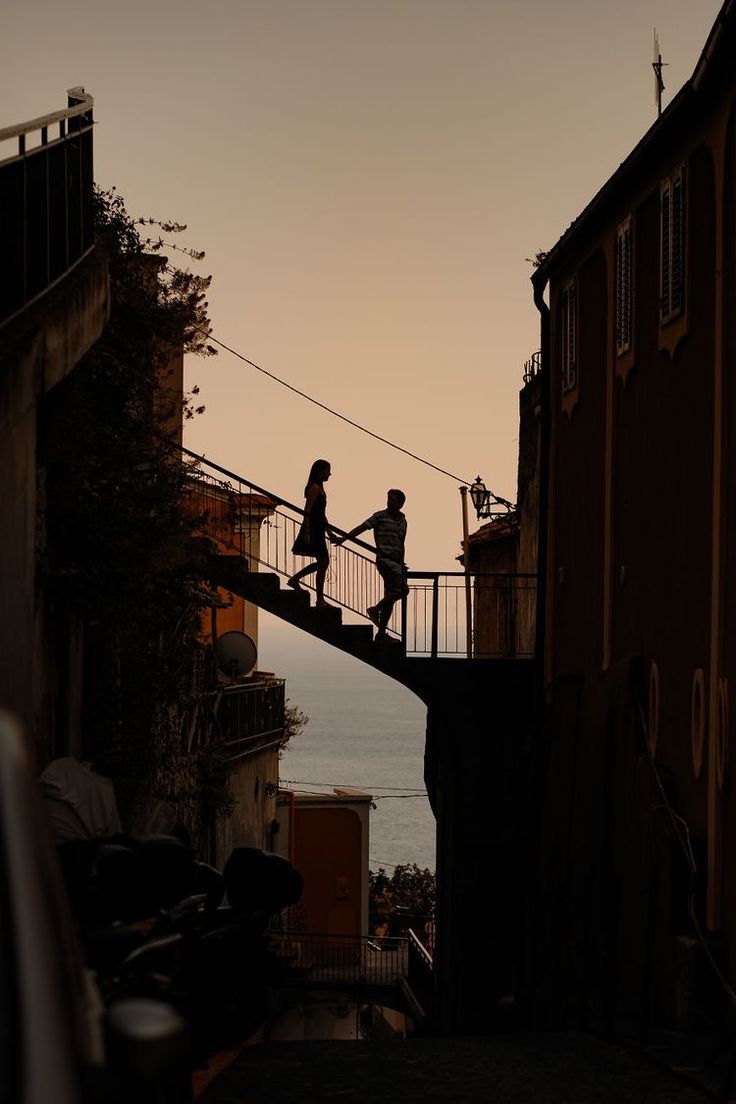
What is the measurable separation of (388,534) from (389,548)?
0.17 meters

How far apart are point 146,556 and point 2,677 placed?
4.73 meters

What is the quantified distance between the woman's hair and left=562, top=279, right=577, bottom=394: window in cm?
318

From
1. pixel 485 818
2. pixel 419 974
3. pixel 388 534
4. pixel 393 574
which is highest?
pixel 388 534

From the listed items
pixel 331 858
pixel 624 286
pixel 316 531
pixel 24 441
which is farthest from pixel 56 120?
pixel 331 858

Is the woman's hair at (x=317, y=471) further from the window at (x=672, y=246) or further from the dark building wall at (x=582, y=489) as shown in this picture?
the window at (x=672, y=246)

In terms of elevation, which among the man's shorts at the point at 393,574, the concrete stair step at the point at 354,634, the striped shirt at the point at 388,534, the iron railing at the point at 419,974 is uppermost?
the striped shirt at the point at 388,534

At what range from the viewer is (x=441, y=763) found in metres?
22.4

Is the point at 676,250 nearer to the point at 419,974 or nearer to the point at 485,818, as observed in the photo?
the point at 485,818

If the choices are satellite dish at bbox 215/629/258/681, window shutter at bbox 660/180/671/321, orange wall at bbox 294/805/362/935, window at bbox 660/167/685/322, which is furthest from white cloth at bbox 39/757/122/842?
orange wall at bbox 294/805/362/935

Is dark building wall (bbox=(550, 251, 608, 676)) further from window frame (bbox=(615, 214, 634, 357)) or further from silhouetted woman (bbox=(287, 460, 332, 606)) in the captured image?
silhouetted woman (bbox=(287, 460, 332, 606))

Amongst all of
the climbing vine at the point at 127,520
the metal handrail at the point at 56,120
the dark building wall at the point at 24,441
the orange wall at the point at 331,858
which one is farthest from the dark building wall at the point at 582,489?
the orange wall at the point at 331,858

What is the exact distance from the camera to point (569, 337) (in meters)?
19.0

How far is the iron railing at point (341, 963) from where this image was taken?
34812 mm

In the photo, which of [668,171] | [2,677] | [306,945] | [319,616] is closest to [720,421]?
[668,171]
